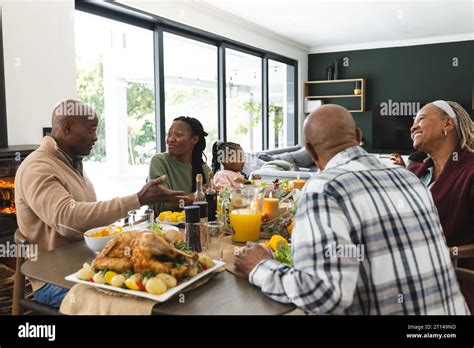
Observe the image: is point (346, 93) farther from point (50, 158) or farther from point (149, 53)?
point (50, 158)

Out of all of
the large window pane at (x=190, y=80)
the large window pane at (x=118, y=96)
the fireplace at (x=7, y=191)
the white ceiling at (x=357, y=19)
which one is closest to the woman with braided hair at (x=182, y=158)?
the fireplace at (x=7, y=191)

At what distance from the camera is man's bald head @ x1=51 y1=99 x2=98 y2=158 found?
198cm

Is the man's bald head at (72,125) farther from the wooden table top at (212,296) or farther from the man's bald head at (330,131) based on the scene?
the man's bald head at (330,131)

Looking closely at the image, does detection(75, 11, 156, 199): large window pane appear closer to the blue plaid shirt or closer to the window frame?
the window frame

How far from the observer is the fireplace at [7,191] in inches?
114

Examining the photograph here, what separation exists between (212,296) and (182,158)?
5.80 feet

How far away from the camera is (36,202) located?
5.66 feet

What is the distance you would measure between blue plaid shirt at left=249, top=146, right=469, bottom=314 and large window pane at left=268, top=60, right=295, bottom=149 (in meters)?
6.64

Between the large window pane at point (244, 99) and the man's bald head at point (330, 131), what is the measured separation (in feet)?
17.4

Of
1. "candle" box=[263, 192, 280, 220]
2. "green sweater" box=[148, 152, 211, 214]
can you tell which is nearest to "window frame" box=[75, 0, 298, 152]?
"green sweater" box=[148, 152, 211, 214]

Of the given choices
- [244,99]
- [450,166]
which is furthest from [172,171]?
[244,99]
